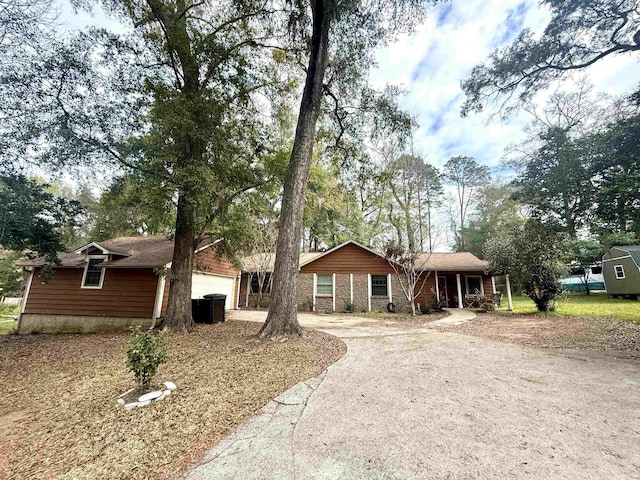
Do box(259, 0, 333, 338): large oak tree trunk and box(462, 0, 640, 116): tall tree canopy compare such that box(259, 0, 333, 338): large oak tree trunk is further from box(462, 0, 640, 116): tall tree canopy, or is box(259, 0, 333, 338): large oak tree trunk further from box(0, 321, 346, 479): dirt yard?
box(462, 0, 640, 116): tall tree canopy

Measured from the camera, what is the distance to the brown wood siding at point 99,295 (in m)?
10.4

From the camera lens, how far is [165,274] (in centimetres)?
874

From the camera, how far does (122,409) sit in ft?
10.9

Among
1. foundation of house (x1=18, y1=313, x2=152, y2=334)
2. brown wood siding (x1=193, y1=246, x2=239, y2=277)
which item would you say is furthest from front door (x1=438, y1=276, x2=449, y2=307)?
foundation of house (x1=18, y1=313, x2=152, y2=334)

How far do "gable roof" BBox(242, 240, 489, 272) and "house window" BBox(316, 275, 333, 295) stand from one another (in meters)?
1.29

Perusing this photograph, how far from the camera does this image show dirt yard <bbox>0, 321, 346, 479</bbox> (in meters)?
2.46

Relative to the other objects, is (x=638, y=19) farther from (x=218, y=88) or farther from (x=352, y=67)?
(x=218, y=88)

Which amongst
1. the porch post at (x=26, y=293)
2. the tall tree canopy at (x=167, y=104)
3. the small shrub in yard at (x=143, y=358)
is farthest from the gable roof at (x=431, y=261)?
the small shrub in yard at (x=143, y=358)

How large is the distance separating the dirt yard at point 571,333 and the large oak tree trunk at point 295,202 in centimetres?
544

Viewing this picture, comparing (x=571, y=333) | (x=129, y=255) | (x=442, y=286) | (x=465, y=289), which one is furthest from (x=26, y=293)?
(x=465, y=289)

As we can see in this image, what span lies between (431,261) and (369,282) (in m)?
3.99

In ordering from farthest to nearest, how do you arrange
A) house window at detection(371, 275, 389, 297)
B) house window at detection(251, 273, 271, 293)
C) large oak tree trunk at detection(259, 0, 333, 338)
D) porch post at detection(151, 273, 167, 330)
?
house window at detection(251, 273, 271, 293), house window at detection(371, 275, 389, 297), porch post at detection(151, 273, 167, 330), large oak tree trunk at detection(259, 0, 333, 338)

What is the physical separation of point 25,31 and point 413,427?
10150 millimetres

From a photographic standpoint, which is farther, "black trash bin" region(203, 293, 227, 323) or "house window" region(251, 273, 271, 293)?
"house window" region(251, 273, 271, 293)
